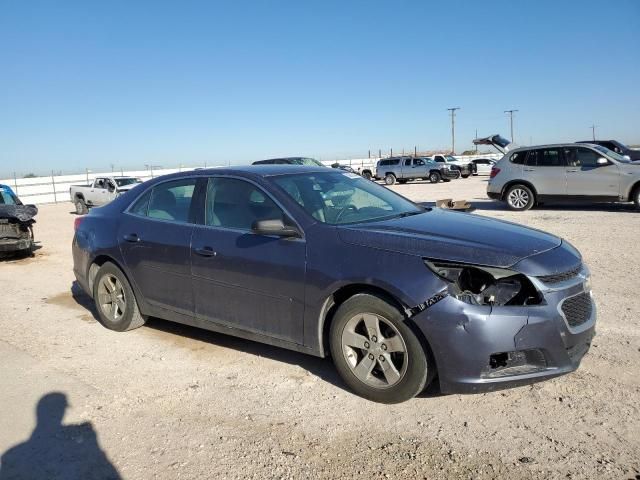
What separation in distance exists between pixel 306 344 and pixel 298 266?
58 cm

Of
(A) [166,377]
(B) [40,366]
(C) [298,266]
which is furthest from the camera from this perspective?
(B) [40,366]

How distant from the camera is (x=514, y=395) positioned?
12.2ft

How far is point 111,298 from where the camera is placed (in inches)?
221

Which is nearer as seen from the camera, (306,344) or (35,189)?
(306,344)

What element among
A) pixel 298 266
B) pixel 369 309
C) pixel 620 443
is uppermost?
pixel 298 266

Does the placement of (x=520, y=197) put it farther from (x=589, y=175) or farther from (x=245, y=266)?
(x=245, y=266)

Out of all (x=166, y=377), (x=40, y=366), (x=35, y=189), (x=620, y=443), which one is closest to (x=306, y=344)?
(x=166, y=377)

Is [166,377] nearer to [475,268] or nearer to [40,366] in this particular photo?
[40,366]

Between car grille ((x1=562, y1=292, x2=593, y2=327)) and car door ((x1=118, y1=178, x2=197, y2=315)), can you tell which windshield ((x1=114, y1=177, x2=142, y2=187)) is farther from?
car grille ((x1=562, y1=292, x2=593, y2=327))

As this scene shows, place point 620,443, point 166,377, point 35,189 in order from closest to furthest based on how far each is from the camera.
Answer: point 620,443
point 166,377
point 35,189

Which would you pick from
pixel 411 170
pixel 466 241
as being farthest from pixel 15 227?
pixel 411 170

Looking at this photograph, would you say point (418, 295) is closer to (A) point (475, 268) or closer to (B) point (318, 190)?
(A) point (475, 268)

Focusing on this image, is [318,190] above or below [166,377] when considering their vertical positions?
above

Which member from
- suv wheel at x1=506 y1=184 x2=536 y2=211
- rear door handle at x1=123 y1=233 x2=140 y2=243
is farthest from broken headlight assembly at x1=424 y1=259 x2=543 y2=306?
suv wheel at x1=506 y1=184 x2=536 y2=211
